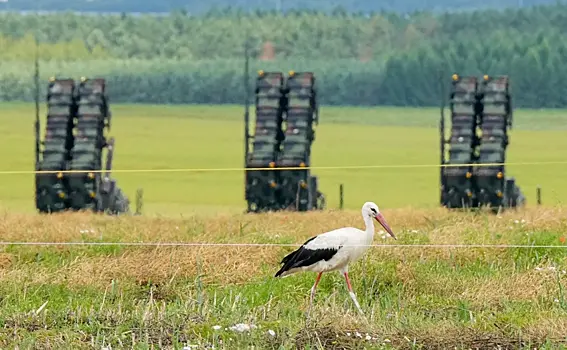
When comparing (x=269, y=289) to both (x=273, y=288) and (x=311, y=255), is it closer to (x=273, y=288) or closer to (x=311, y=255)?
(x=273, y=288)

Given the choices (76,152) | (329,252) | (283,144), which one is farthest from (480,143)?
(329,252)

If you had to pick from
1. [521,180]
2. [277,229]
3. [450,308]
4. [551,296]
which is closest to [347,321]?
[450,308]

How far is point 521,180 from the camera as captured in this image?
32438 mm

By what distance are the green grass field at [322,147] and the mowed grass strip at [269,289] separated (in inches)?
722

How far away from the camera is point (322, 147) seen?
36.5m

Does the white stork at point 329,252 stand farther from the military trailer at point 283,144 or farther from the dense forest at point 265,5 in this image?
the dense forest at point 265,5

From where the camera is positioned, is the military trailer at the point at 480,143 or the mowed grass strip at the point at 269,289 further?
the military trailer at the point at 480,143

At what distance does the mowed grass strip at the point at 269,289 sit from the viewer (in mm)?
8578

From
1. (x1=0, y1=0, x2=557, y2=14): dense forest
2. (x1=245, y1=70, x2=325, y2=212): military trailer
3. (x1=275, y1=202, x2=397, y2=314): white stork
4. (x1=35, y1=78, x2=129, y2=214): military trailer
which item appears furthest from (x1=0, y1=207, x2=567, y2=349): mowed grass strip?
(x1=0, y1=0, x2=557, y2=14): dense forest

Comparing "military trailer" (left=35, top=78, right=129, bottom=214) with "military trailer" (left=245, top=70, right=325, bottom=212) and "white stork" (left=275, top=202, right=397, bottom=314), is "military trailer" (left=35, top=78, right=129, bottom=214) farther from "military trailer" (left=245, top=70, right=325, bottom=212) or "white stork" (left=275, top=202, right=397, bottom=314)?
"white stork" (left=275, top=202, right=397, bottom=314)

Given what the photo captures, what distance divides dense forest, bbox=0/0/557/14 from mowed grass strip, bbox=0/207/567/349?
21.2 m

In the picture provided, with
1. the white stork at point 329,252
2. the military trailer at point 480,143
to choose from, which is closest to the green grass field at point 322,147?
the military trailer at point 480,143

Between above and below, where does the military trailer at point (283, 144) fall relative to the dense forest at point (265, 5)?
below

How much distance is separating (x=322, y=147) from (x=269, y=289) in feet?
85.2
